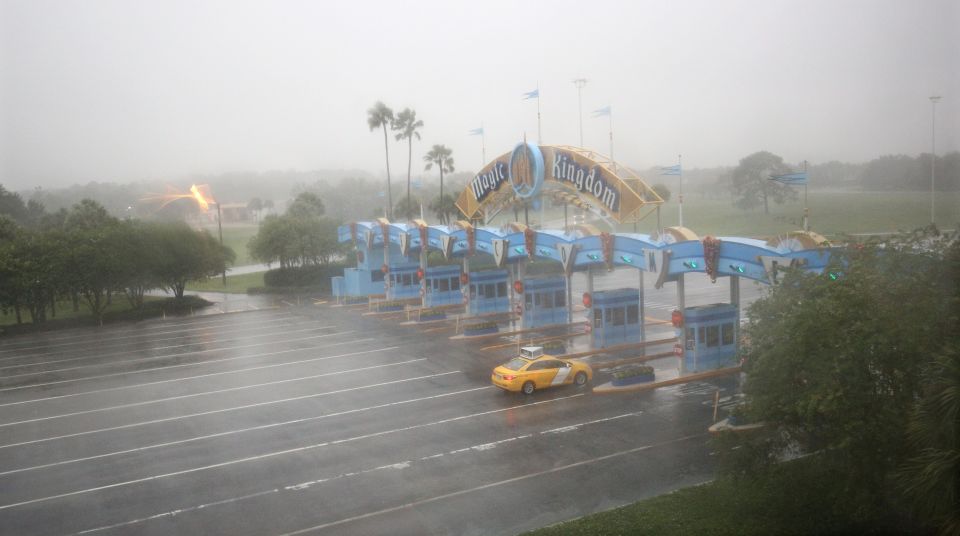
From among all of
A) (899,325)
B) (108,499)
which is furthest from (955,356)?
(108,499)

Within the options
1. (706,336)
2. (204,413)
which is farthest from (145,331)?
(706,336)

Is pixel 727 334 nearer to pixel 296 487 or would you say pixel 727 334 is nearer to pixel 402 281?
pixel 296 487

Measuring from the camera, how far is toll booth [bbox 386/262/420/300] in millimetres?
46812

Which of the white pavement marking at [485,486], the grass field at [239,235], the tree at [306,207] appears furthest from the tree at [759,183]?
the grass field at [239,235]

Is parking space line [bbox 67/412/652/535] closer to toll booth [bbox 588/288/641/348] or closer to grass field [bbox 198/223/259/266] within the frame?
toll booth [bbox 588/288/641/348]

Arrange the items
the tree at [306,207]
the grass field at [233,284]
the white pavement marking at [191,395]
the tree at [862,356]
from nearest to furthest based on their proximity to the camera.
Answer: the tree at [862,356] → the white pavement marking at [191,395] → the grass field at [233,284] → the tree at [306,207]

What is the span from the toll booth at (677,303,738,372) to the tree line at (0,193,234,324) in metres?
36.7

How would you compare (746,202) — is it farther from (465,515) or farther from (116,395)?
(116,395)

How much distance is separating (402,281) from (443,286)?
15.8 ft

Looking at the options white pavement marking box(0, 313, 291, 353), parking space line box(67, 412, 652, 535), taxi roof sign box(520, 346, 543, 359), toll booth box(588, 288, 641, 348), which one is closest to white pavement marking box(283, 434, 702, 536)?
parking space line box(67, 412, 652, 535)

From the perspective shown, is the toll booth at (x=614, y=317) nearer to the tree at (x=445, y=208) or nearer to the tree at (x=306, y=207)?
the tree at (x=445, y=208)

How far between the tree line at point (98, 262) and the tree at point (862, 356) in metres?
43.2

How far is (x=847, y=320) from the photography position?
11219 millimetres

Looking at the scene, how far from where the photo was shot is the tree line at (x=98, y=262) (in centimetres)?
4292
